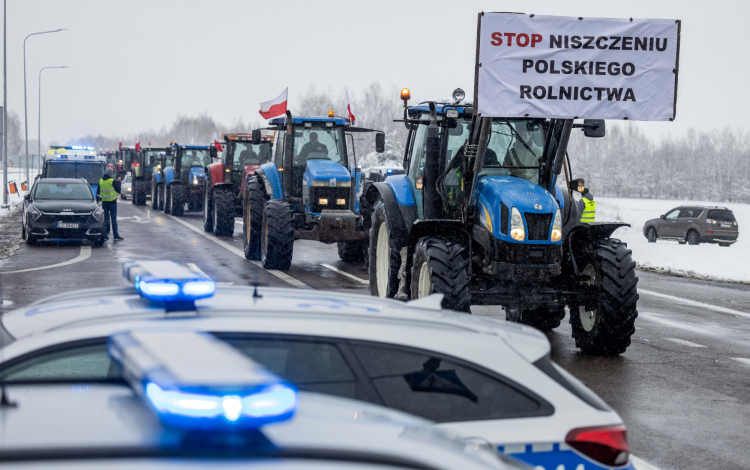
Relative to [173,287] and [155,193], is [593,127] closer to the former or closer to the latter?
[173,287]

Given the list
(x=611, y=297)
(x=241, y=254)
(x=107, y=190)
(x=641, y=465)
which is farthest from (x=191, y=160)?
(x=641, y=465)

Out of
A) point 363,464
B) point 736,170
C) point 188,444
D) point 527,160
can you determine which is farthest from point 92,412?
point 736,170

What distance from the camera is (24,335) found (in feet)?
9.54

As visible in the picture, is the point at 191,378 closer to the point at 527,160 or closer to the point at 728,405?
the point at 728,405

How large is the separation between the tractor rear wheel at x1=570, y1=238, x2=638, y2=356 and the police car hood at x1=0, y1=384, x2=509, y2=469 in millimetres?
7216

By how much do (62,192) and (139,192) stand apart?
20575 millimetres

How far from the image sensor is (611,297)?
8.93 m

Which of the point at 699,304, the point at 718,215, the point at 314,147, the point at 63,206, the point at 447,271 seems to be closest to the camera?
the point at 447,271

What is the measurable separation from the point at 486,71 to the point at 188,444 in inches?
301

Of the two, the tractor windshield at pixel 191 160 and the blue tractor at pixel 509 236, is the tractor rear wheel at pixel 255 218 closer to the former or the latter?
the blue tractor at pixel 509 236

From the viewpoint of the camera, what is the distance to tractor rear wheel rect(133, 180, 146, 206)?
41.9 m

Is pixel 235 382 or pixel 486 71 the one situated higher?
pixel 486 71

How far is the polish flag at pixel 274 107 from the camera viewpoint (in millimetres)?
18844

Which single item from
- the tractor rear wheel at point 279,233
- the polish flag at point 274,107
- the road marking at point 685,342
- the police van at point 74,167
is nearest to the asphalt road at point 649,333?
the road marking at point 685,342
